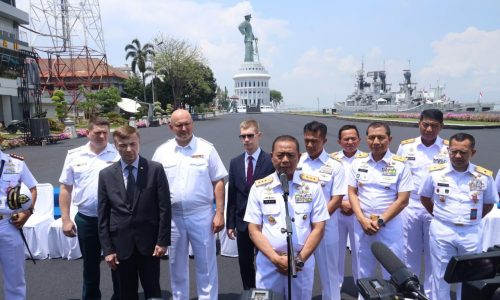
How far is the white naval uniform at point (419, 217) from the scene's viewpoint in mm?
4074

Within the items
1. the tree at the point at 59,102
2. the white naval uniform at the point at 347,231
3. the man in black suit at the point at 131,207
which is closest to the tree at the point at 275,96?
the tree at the point at 59,102

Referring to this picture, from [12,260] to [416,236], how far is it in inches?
156

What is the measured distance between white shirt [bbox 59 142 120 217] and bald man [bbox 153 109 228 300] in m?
0.63

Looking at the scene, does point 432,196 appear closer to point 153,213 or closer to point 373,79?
point 153,213

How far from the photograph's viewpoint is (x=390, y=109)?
220ft

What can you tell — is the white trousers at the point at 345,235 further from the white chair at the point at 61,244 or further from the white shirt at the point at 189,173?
the white chair at the point at 61,244

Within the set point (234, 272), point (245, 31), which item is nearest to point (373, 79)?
point (245, 31)

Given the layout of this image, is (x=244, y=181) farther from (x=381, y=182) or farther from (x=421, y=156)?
(x=421, y=156)

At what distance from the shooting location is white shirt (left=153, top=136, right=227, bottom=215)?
3.68 metres

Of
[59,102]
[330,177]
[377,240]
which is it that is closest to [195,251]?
[330,177]

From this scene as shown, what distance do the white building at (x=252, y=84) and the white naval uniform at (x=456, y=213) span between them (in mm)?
113694

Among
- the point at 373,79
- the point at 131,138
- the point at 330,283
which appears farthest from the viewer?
the point at 373,79

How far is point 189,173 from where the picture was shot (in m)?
3.71

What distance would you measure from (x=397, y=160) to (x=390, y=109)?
67.6m
